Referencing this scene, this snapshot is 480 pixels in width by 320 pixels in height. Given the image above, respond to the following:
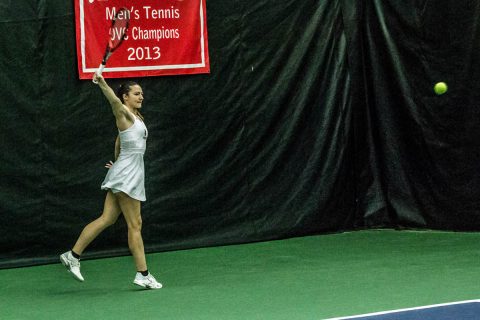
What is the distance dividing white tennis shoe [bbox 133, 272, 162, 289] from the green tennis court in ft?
0.24

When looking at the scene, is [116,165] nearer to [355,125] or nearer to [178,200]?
[178,200]

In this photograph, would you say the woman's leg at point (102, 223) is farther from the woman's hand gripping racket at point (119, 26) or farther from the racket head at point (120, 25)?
the racket head at point (120, 25)

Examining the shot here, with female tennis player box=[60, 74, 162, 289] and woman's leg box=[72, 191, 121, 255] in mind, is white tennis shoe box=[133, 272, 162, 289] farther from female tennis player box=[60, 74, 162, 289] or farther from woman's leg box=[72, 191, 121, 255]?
woman's leg box=[72, 191, 121, 255]

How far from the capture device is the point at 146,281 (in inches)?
315

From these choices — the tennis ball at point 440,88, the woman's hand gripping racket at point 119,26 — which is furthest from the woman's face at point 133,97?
the tennis ball at point 440,88

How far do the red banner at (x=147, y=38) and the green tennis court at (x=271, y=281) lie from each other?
1650 millimetres

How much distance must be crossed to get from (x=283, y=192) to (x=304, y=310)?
11.4 ft

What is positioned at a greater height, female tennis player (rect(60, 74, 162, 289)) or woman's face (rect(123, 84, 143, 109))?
woman's face (rect(123, 84, 143, 109))

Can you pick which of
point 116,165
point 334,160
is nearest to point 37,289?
point 116,165

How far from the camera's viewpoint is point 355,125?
35.8 ft

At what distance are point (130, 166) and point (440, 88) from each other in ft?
11.1

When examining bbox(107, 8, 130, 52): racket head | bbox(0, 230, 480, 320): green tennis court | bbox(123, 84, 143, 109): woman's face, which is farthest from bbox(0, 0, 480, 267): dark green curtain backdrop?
bbox(123, 84, 143, 109): woman's face

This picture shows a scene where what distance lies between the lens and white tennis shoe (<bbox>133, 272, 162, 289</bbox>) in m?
7.98

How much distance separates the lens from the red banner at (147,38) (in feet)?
31.1
